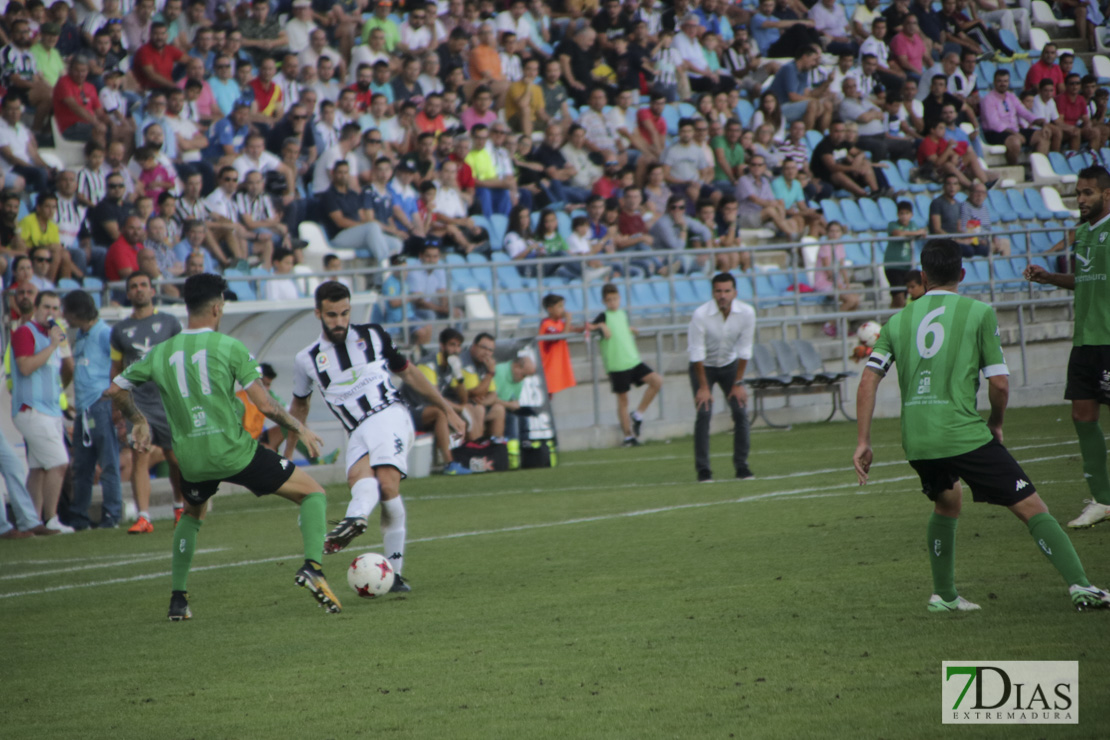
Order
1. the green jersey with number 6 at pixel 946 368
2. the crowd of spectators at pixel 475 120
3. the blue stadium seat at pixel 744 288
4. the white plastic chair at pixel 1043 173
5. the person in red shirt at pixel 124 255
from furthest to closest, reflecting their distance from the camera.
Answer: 1. the white plastic chair at pixel 1043 173
2. the blue stadium seat at pixel 744 288
3. the crowd of spectators at pixel 475 120
4. the person in red shirt at pixel 124 255
5. the green jersey with number 6 at pixel 946 368

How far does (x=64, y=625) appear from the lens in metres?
7.86

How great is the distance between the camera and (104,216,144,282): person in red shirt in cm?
1625

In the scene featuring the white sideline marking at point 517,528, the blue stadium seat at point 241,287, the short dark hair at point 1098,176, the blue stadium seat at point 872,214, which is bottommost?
the white sideline marking at point 517,528

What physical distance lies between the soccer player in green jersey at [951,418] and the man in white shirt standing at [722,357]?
701 cm

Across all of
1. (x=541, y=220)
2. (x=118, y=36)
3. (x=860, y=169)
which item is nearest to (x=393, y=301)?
(x=541, y=220)

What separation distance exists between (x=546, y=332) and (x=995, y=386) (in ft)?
40.0

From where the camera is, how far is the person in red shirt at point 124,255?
16.2m

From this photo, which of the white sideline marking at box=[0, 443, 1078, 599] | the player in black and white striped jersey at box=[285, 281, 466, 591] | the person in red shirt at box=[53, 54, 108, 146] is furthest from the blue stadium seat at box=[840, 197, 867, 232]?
the player in black and white striped jersey at box=[285, 281, 466, 591]

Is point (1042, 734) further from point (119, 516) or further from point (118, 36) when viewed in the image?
point (118, 36)

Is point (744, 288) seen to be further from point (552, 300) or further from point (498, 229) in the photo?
point (552, 300)

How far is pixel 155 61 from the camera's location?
18.7m

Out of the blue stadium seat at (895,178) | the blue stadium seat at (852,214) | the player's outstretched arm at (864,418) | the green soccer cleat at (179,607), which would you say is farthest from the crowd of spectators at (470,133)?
the player's outstretched arm at (864,418)

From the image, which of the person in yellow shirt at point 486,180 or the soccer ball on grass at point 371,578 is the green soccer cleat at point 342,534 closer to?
the soccer ball on grass at point 371,578

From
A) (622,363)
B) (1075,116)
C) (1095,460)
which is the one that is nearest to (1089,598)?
(1095,460)
